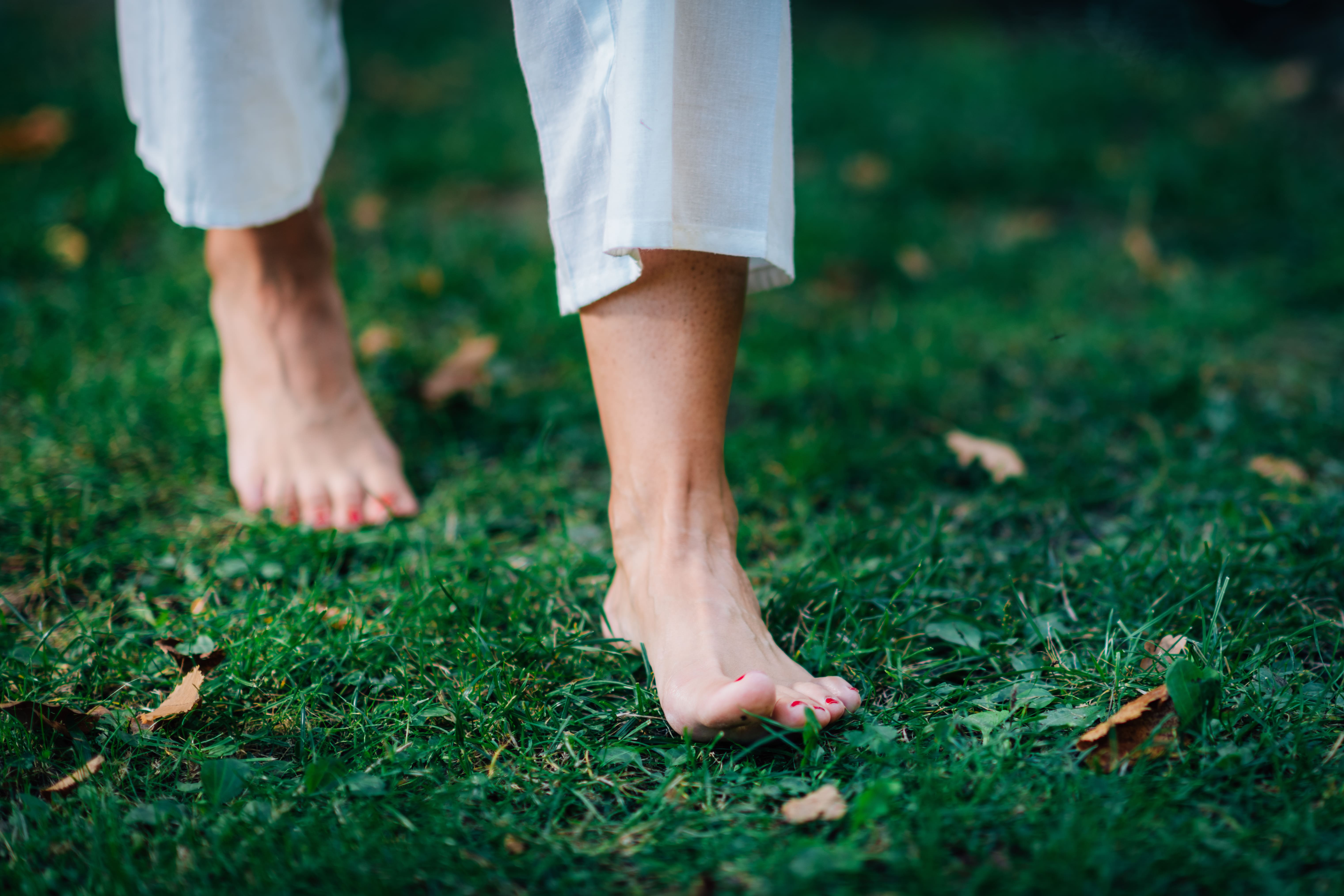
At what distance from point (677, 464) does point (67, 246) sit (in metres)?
1.99

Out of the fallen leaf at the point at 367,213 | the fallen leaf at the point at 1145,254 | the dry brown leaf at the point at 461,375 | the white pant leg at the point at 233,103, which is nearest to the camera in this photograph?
the white pant leg at the point at 233,103

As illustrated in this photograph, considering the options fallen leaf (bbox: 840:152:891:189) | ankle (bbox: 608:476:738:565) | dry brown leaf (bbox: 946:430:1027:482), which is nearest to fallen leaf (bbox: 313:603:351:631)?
ankle (bbox: 608:476:738:565)

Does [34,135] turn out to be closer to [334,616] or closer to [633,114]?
[334,616]

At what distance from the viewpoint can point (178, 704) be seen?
108cm

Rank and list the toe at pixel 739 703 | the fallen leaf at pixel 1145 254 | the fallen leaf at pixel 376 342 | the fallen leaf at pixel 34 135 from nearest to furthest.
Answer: the toe at pixel 739 703, the fallen leaf at pixel 376 342, the fallen leaf at pixel 1145 254, the fallen leaf at pixel 34 135

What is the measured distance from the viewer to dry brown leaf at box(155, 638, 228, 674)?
117 centimetres

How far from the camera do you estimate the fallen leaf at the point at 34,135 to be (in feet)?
9.46

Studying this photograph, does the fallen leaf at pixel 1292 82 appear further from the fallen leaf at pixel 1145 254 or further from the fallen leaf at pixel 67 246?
the fallen leaf at pixel 67 246

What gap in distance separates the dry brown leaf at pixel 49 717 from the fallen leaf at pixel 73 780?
0.06m

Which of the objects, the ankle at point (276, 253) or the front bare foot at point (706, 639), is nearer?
the front bare foot at point (706, 639)

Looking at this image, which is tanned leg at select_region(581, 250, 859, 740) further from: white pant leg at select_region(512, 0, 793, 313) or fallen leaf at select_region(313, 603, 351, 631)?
fallen leaf at select_region(313, 603, 351, 631)

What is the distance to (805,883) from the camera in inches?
32.1

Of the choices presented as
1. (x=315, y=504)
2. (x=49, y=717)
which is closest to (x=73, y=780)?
(x=49, y=717)

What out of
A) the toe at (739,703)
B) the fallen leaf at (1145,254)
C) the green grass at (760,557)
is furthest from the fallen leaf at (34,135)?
the fallen leaf at (1145,254)
